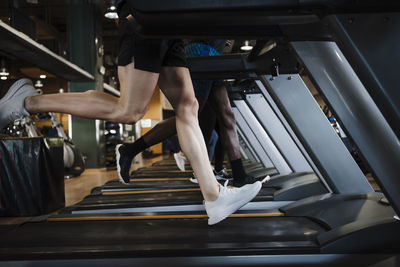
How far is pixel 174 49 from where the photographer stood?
5.37ft

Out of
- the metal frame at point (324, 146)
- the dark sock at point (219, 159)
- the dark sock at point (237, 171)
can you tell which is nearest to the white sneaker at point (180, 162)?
the dark sock at point (219, 159)

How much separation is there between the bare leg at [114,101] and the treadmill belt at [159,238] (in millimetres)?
515

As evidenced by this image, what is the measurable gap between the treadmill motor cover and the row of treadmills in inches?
17.8

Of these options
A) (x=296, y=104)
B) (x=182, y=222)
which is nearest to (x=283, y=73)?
(x=296, y=104)

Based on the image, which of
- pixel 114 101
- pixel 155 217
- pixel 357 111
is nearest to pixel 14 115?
pixel 114 101

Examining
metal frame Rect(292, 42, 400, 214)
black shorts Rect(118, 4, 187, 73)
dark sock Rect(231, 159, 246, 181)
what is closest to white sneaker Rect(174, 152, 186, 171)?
dark sock Rect(231, 159, 246, 181)

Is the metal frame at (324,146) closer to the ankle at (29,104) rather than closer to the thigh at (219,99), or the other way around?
the thigh at (219,99)

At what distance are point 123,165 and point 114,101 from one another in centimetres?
56

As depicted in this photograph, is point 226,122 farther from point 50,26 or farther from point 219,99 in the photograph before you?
point 50,26

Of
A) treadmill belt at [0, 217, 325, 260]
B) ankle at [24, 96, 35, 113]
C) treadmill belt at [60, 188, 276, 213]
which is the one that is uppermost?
ankle at [24, 96, 35, 113]

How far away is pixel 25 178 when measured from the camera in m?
2.54

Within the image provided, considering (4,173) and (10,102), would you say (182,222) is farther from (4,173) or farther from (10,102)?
(4,173)

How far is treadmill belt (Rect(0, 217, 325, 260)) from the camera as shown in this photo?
4.25ft

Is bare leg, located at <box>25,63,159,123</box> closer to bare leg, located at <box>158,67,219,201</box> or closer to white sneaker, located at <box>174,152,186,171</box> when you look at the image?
bare leg, located at <box>158,67,219,201</box>
